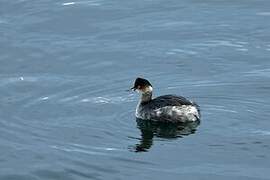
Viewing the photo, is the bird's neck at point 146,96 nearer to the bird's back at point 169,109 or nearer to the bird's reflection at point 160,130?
the bird's back at point 169,109

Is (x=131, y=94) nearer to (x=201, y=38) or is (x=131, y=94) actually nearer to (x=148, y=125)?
(x=148, y=125)

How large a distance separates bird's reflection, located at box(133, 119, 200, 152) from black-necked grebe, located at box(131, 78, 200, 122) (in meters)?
0.10

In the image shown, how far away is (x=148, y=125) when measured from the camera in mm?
21516

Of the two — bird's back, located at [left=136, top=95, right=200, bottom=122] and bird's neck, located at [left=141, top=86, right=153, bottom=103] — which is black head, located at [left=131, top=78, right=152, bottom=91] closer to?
bird's neck, located at [left=141, top=86, right=153, bottom=103]

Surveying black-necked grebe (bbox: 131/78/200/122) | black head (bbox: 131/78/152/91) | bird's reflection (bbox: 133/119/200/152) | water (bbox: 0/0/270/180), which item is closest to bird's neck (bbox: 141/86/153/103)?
black-necked grebe (bbox: 131/78/200/122)

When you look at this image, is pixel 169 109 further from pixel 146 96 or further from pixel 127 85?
pixel 127 85

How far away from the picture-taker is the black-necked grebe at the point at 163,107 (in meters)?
21.1

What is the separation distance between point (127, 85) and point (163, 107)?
2270 millimetres

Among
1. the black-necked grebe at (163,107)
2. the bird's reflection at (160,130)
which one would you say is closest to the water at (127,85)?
the bird's reflection at (160,130)

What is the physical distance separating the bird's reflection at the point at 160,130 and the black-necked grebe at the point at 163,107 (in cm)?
10

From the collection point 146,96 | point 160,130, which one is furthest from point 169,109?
point 146,96

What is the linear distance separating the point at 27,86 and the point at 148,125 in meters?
3.52

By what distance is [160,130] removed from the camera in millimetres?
21250

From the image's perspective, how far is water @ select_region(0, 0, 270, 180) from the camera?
19047 millimetres
